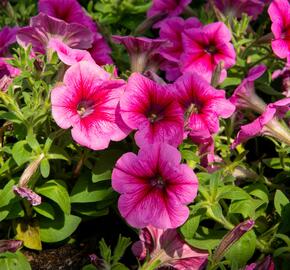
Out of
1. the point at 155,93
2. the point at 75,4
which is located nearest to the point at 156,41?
the point at 155,93

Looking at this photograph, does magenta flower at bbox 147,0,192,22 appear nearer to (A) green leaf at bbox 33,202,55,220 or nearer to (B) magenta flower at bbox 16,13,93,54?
(B) magenta flower at bbox 16,13,93,54

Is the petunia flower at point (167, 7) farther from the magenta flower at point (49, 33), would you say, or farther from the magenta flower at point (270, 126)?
the magenta flower at point (270, 126)

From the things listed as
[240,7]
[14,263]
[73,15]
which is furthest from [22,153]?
[240,7]

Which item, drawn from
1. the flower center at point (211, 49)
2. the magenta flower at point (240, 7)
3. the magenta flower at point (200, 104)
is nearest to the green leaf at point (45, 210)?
the magenta flower at point (200, 104)

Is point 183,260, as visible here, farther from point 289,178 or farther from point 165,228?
point 289,178

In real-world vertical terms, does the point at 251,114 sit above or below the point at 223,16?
below

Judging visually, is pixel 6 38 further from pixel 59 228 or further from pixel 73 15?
pixel 59 228

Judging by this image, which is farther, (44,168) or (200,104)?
(200,104)
